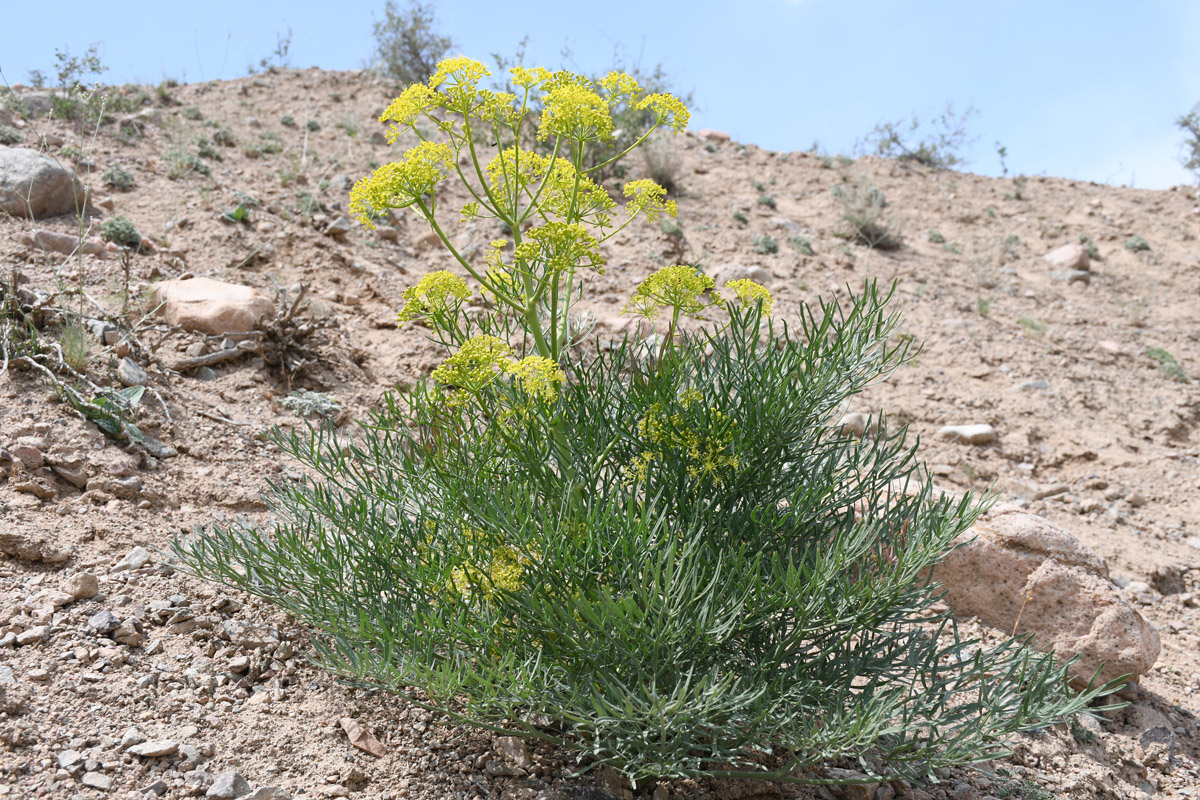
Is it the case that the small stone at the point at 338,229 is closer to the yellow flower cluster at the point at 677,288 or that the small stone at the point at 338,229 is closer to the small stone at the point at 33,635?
the small stone at the point at 33,635

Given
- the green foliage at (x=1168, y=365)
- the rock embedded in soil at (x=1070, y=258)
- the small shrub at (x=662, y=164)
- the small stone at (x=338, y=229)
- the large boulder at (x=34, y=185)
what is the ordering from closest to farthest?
the large boulder at (x=34, y=185) → the small stone at (x=338, y=229) → the green foliage at (x=1168, y=365) → the rock embedded in soil at (x=1070, y=258) → the small shrub at (x=662, y=164)

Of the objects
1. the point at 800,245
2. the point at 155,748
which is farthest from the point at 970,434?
the point at 155,748

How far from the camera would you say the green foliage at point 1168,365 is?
8073 millimetres

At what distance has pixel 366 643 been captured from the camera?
252 cm

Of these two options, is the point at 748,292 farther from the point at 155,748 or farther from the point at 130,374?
the point at 130,374

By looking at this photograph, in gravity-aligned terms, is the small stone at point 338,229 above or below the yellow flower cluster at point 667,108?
below

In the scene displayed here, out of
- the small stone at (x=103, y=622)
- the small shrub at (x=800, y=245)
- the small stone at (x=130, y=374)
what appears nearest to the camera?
the small stone at (x=103, y=622)

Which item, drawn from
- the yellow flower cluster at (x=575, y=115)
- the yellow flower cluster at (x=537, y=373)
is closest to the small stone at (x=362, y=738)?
the yellow flower cluster at (x=537, y=373)

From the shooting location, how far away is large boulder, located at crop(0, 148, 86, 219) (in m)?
6.00

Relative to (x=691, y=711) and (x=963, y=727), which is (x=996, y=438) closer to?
(x=963, y=727)

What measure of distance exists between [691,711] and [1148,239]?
12979 millimetres

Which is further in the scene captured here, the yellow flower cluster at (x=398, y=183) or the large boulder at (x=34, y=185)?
the large boulder at (x=34, y=185)

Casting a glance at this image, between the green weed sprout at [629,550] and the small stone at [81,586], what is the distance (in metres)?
0.51

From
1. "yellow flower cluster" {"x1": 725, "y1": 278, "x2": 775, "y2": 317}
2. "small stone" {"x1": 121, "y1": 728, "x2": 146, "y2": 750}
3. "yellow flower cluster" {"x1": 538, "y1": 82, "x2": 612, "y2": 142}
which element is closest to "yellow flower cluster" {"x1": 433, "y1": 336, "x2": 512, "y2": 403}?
"yellow flower cluster" {"x1": 538, "y1": 82, "x2": 612, "y2": 142}
